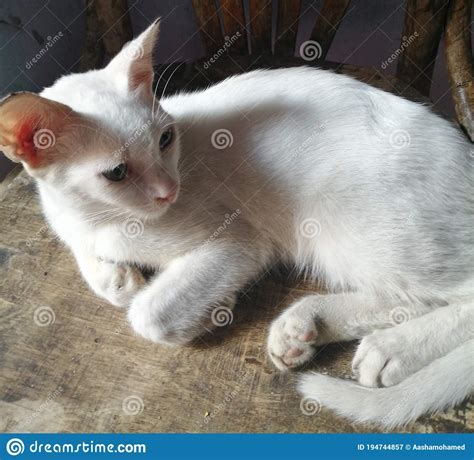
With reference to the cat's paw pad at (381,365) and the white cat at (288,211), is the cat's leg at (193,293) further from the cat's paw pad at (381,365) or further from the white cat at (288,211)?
the cat's paw pad at (381,365)

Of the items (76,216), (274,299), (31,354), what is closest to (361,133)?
(274,299)

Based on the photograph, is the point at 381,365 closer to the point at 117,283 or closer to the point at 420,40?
the point at 117,283

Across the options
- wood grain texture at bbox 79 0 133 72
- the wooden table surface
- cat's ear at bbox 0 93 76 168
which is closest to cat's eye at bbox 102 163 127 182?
cat's ear at bbox 0 93 76 168

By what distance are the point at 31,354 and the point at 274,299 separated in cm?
60

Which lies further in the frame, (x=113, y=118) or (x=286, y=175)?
(x=286, y=175)

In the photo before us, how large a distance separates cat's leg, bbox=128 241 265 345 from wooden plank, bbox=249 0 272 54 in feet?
2.78

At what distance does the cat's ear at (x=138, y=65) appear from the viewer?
120 cm

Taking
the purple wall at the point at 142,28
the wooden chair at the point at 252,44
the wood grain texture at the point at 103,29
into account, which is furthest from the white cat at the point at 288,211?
the purple wall at the point at 142,28

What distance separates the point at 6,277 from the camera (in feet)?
4.91

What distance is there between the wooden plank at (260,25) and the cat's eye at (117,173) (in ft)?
3.13

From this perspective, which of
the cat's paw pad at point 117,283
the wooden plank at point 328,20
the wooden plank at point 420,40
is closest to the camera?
the cat's paw pad at point 117,283

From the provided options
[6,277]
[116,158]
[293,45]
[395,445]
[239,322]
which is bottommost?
[395,445]

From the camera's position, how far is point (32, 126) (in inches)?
42.1

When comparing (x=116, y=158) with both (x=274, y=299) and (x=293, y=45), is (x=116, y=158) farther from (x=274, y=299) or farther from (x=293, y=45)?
(x=293, y=45)
